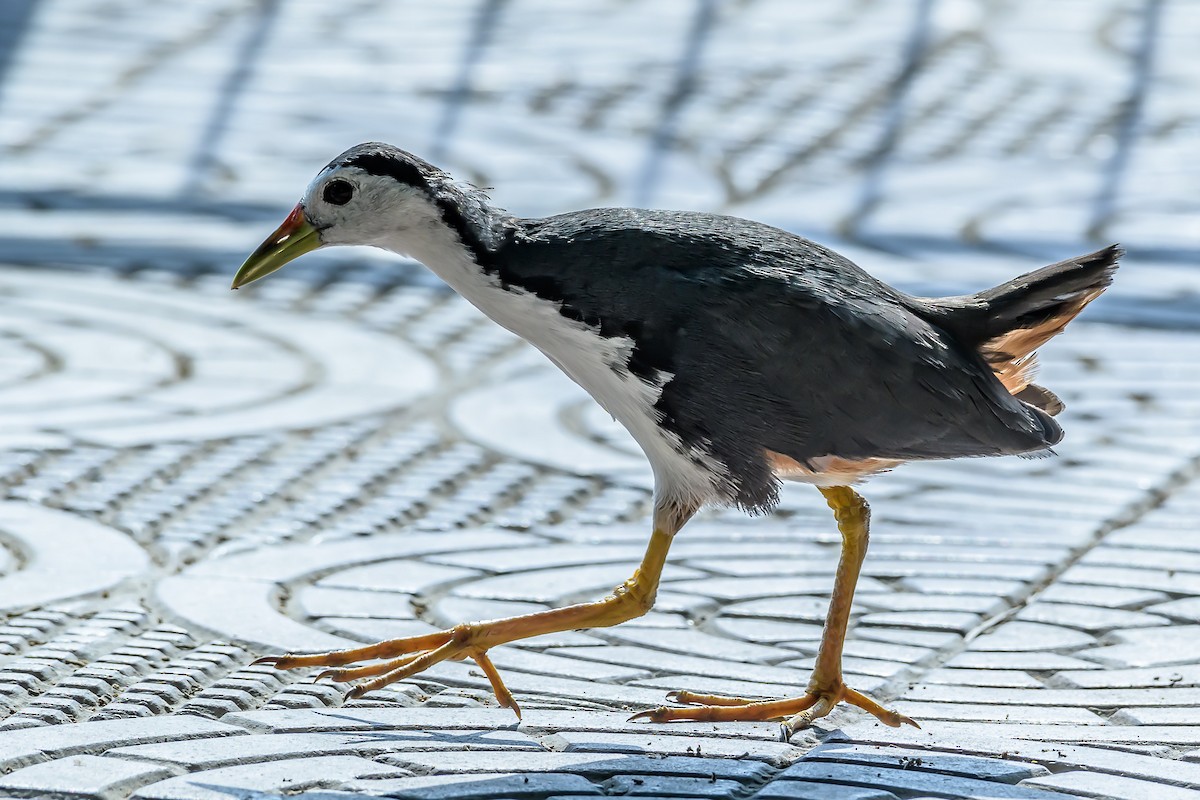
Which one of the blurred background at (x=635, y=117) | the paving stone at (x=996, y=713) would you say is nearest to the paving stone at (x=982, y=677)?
the paving stone at (x=996, y=713)

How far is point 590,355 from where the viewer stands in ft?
14.1

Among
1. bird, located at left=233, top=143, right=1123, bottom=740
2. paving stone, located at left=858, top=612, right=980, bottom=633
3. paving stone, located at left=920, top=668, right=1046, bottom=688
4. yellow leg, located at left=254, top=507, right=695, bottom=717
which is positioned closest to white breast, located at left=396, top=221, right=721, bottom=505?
bird, located at left=233, top=143, right=1123, bottom=740

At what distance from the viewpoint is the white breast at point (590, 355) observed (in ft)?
13.9

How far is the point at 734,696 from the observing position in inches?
181

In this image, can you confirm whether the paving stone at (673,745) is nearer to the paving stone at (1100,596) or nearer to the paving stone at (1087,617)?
the paving stone at (1087,617)

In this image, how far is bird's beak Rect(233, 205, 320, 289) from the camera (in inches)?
177

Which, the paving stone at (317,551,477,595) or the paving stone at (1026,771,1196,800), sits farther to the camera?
the paving stone at (317,551,477,595)

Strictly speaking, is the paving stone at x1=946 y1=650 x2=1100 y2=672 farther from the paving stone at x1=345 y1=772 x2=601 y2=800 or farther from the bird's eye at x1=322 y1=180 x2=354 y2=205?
the bird's eye at x1=322 y1=180 x2=354 y2=205

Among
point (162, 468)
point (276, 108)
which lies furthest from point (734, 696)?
point (276, 108)

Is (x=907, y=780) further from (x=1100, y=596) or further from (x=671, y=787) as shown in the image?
(x=1100, y=596)

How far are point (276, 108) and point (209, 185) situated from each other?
5.97 feet

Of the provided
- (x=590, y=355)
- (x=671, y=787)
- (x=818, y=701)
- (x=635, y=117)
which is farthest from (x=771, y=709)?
(x=635, y=117)

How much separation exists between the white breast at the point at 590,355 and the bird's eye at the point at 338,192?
173 mm

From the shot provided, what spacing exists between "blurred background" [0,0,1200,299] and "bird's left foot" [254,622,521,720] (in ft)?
15.2
